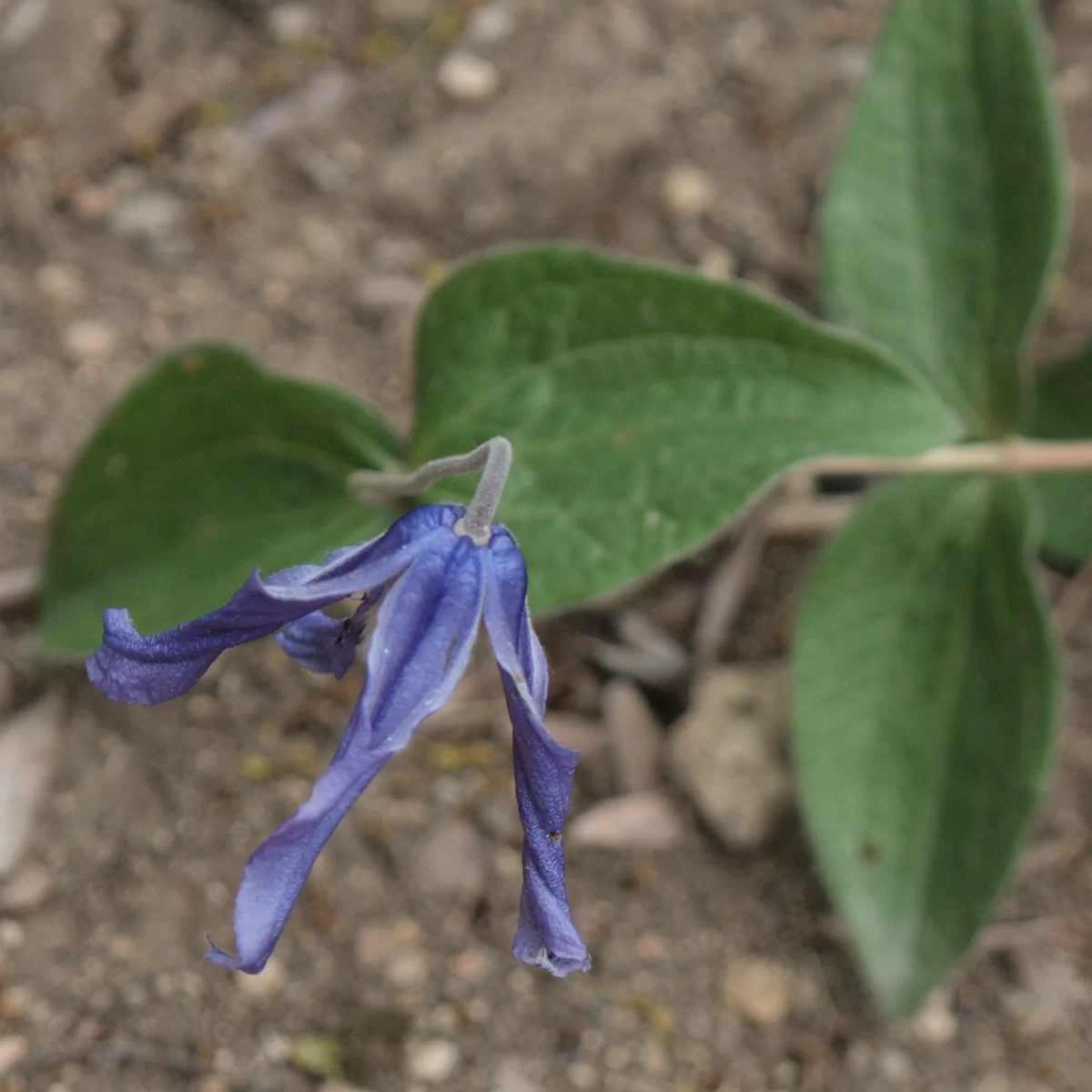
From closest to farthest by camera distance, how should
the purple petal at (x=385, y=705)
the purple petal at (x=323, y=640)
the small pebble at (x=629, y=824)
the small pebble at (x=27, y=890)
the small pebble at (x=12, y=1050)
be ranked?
the purple petal at (x=385, y=705) → the purple petal at (x=323, y=640) → the small pebble at (x=12, y=1050) → the small pebble at (x=27, y=890) → the small pebble at (x=629, y=824)

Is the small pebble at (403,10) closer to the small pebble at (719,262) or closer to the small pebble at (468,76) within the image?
the small pebble at (468,76)

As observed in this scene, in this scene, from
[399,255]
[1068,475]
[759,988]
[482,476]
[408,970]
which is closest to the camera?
[482,476]

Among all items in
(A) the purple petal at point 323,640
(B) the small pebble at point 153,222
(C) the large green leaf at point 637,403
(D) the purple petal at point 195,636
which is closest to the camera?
(D) the purple petal at point 195,636

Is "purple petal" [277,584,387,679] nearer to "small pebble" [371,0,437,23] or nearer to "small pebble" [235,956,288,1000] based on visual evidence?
"small pebble" [235,956,288,1000]

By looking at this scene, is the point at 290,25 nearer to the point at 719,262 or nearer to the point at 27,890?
the point at 719,262

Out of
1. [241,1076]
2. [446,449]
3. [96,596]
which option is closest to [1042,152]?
[446,449]

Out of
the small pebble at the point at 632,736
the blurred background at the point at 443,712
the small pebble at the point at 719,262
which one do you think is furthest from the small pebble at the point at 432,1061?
the small pebble at the point at 719,262

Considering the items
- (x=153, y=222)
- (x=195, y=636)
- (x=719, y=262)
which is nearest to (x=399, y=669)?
(x=195, y=636)

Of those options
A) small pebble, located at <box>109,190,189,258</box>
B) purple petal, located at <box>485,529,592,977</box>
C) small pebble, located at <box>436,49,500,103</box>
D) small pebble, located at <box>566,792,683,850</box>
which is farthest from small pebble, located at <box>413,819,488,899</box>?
small pebble, located at <box>436,49,500,103</box>
